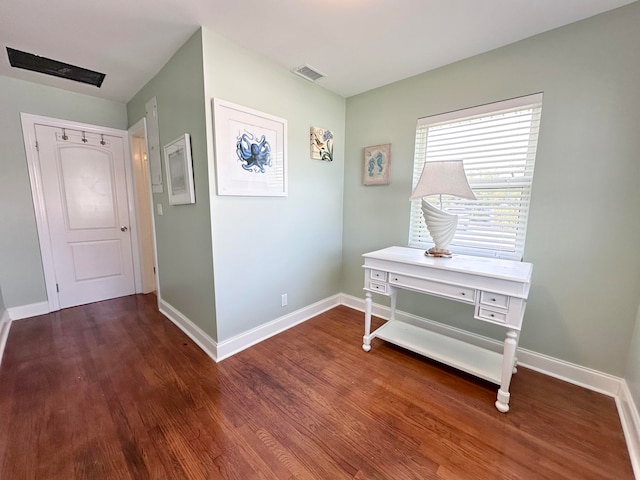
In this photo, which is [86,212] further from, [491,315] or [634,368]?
[634,368]

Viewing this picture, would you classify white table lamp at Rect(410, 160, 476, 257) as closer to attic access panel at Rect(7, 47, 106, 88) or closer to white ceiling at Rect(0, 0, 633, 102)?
white ceiling at Rect(0, 0, 633, 102)

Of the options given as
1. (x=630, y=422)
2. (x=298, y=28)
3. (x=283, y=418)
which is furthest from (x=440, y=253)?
(x=298, y=28)

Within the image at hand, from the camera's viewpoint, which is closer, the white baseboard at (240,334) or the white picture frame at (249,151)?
the white picture frame at (249,151)

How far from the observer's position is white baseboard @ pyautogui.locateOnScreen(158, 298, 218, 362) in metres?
2.08

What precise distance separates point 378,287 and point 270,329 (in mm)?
1071

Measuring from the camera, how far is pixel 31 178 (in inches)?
105

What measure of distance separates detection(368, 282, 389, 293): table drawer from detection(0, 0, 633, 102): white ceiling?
1.80 metres

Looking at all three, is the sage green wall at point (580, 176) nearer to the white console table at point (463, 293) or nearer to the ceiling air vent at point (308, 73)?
the white console table at point (463, 293)

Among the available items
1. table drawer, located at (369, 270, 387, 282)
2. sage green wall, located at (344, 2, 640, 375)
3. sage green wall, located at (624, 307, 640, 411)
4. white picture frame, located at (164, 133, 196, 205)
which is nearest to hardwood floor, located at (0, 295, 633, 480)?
sage green wall, located at (624, 307, 640, 411)

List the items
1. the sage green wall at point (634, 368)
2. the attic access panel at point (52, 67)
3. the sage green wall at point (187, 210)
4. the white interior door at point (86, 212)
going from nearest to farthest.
Answer: the sage green wall at point (634, 368)
the sage green wall at point (187, 210)
the attic access panel at point (52, 67)
the white interior door at point (86, 212)

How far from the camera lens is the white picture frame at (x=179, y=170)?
203 cm

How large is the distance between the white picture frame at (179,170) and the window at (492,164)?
2025 millimetres

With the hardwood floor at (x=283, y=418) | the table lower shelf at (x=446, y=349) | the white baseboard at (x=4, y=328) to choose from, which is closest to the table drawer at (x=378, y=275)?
the table lower shelf at (x=446, y=349)

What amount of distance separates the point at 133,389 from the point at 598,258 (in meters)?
3.16
